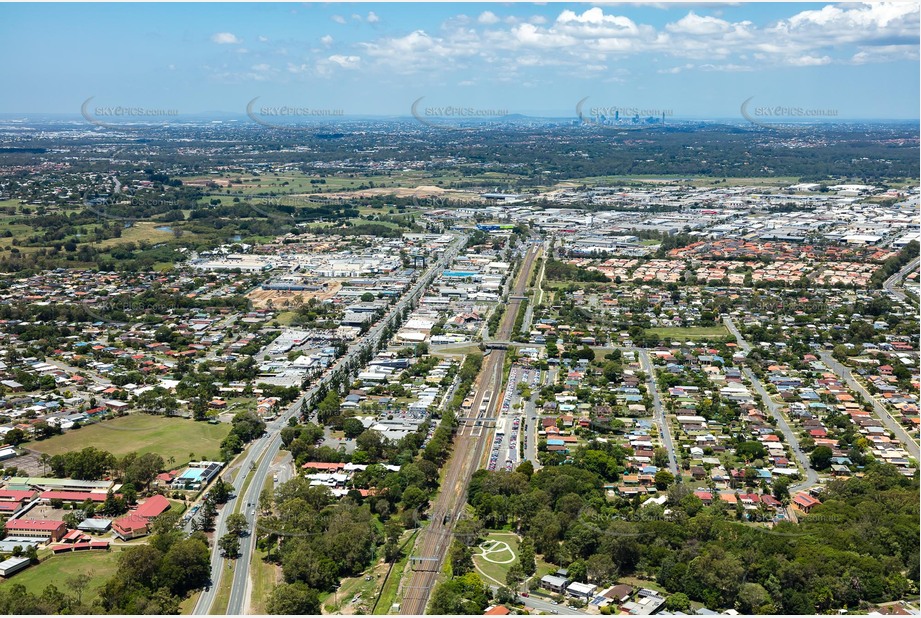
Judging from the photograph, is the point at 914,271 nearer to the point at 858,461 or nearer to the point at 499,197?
the point at 858,461

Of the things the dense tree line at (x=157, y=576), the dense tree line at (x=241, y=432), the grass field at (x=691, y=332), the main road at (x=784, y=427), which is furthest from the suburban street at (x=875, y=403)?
the dense tree line at (x=157, y=576)

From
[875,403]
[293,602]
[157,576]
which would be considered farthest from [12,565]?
[875,403]

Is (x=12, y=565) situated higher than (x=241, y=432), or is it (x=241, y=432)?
(x=241, y=432)

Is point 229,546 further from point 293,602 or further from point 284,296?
point 284,296

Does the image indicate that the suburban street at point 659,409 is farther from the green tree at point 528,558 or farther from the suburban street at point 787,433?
the green tree at point 528,558

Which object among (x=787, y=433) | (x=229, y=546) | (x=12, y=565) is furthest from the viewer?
(x=787, y=433)
